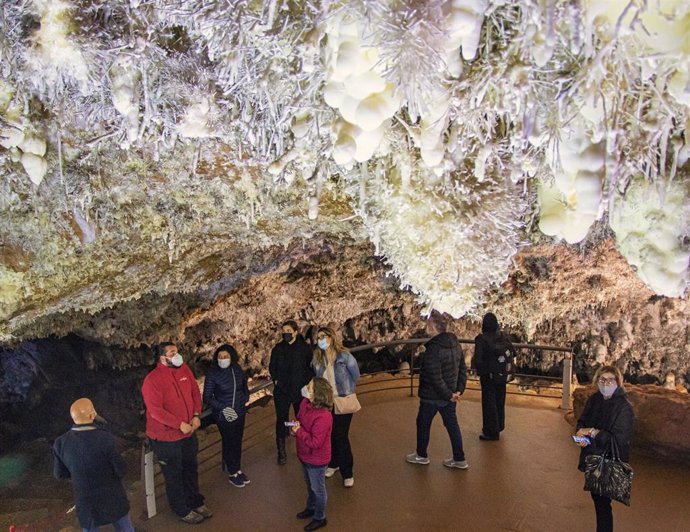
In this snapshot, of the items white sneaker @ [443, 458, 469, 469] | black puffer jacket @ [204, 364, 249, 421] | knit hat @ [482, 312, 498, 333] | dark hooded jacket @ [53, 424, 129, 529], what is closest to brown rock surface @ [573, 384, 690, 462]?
knit hat @ [482, 312, 498, 333]

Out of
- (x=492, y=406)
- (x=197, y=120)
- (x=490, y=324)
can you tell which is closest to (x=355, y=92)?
(x=197, y=120)

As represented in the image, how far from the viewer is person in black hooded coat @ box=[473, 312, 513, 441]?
5.56m

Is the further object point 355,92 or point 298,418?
point 298,418

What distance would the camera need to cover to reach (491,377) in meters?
5.57

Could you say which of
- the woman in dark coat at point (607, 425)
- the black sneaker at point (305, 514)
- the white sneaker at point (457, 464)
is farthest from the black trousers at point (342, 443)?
the woman in dark coat at point (607, 425)

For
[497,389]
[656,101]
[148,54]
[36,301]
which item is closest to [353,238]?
[497,389]

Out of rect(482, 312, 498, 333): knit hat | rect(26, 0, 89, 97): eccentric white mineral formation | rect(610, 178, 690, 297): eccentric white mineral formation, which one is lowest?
rect(482, 312, 498, 333): knit hat

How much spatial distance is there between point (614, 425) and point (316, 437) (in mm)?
1974

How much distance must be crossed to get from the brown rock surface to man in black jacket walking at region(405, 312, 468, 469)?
5.03 ft

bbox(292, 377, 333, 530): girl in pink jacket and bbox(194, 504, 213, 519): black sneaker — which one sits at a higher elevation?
bbox(292, 377, 333, 530): girl in pink jacket

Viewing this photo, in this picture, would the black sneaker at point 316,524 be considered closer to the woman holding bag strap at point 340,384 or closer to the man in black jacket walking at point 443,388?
the woman holding bag strap at point 340,384

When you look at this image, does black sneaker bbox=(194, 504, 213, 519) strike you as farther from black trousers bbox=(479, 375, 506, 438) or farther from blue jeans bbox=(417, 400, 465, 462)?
black trousers bbox=(479, 375, 506, 438)

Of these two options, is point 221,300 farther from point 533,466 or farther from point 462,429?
point 533,466

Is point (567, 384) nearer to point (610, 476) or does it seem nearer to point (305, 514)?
point (610, 476)
